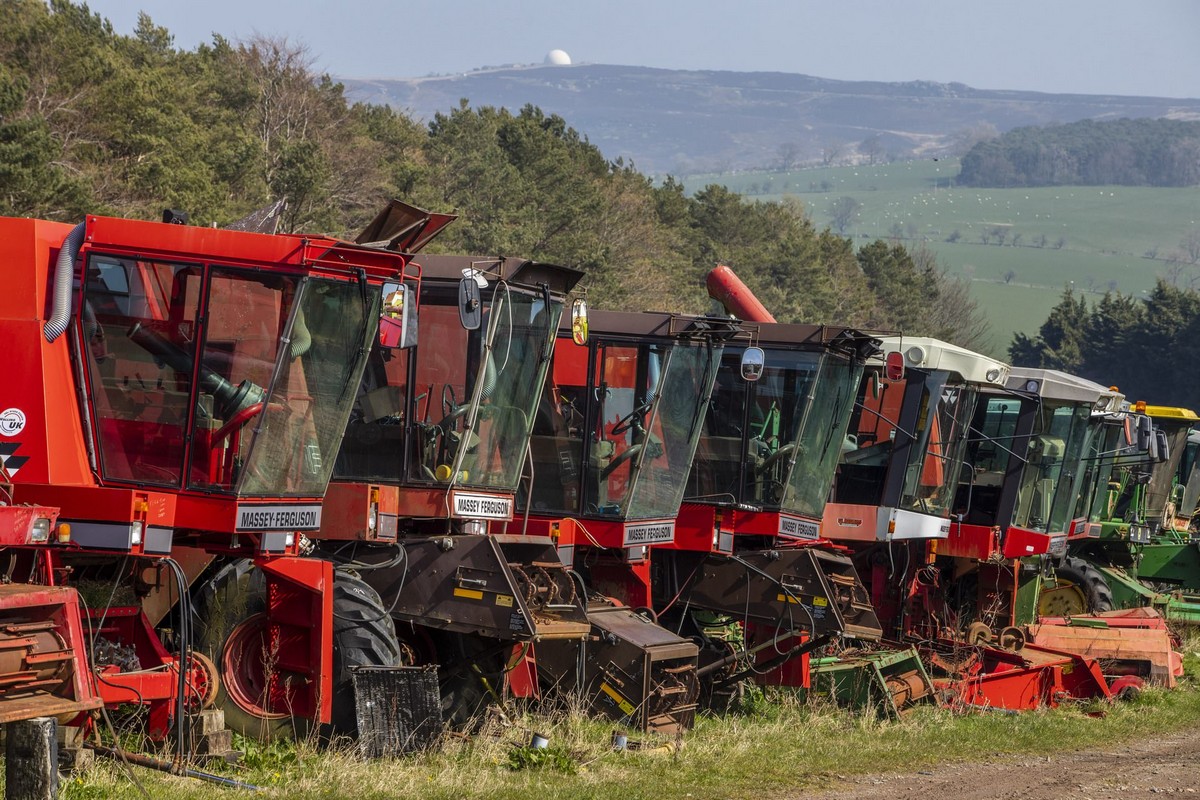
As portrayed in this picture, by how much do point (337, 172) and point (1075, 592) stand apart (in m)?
26.7

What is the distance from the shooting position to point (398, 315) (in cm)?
873

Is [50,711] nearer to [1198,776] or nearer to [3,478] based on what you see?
[3,478]

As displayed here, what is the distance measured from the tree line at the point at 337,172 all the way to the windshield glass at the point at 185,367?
53.3 ft

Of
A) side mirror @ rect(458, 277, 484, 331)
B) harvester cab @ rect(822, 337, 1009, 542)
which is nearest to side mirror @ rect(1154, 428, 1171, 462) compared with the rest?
harvester cab @ rect(822, 337, 1009, 542)

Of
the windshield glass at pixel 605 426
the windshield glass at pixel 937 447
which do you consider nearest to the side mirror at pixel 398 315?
the windshield glass at pixel 605 426

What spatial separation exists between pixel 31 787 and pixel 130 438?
251cm

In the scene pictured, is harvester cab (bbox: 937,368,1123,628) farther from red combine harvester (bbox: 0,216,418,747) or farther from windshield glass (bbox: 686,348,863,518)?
red combine harvester (bbox: 0,216,418,747)

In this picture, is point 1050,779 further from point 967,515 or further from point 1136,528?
point 1136,528

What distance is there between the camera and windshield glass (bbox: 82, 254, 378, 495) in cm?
846

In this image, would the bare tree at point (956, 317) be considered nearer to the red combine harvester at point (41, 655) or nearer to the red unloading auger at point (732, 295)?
the red unloading auger at point (732, 295)

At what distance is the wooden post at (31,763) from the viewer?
646cm

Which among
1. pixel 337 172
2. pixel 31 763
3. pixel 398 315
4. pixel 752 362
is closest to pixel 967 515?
pixel 752 362

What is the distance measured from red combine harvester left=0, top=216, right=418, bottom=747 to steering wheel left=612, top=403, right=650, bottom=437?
342 cm

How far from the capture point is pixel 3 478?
8156 millimetres
